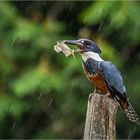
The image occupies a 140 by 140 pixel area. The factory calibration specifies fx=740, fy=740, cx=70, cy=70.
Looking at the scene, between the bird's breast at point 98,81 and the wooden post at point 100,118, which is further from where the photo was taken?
the bird's breast at point 98,81

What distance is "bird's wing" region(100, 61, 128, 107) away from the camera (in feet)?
12.1

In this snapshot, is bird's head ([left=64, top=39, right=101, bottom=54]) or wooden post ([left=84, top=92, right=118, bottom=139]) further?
bird's head ([left=64, top=39, right=101, bottom=54])

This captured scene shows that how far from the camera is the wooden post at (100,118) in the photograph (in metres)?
3.37

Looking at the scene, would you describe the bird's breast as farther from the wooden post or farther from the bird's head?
the wooden post

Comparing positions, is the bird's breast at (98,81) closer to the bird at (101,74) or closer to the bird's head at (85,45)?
the bird at (101,74)

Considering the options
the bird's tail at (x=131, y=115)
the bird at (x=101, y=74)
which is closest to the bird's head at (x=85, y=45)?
the bird at (x=101, y=74)


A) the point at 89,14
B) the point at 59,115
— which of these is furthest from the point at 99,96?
the point at 59,115

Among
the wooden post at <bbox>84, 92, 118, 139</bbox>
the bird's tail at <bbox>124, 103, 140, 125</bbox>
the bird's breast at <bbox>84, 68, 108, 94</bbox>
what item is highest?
the bird's breast at <bbox>84, 68, 108, 94</bbox>

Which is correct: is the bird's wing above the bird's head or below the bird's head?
below

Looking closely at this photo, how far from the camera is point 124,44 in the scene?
691cm

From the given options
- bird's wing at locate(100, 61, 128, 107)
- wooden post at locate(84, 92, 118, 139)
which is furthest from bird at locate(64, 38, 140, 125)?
wooden post at locate(84, 92, 118, 139)

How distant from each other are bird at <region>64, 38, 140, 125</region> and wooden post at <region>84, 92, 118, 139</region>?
0.22 metres

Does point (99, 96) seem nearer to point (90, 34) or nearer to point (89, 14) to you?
point (89, 14)

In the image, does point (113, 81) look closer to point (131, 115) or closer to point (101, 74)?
point (101, 74)
